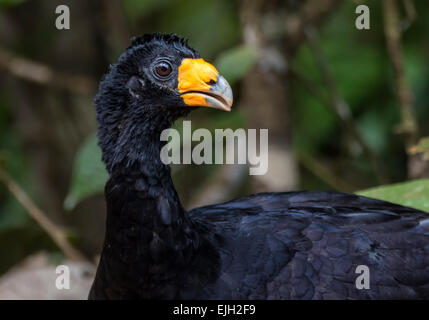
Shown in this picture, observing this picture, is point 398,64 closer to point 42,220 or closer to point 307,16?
point 307,16

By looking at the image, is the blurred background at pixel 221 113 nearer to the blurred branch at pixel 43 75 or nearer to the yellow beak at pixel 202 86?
the blurred branch at pixel 43 75

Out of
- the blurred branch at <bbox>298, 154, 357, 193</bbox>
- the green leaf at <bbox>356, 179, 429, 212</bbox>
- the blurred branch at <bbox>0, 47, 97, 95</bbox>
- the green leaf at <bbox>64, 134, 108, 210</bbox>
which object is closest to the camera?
the green leaf at <bbox>356, 179, 429, 212</bbox>

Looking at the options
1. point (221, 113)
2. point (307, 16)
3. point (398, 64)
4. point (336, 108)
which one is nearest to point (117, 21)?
point (221, 113)

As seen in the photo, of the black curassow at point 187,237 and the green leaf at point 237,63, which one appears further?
the green leaf at point 237,63

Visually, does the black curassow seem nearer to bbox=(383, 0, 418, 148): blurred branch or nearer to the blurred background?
the blurred background

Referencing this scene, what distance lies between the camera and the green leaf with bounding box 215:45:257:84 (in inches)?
136

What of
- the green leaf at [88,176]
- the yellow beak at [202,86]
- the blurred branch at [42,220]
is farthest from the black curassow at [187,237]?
the blurred branch at [42,220]

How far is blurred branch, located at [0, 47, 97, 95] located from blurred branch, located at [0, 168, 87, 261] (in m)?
1.06

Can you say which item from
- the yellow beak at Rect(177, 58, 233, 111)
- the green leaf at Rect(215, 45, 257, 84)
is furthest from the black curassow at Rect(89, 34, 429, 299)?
the green leaf at Rect(215, 45, 257, 84)

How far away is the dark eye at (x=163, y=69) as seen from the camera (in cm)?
252

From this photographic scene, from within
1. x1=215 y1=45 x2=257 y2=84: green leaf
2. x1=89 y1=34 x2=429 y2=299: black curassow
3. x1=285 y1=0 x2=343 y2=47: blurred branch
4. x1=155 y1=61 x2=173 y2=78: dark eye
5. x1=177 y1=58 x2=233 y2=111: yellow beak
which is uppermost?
x1=285 y1=0 x2=343 y2=47: blurred branch

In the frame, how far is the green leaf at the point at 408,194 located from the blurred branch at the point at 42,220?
1947 millimetres
